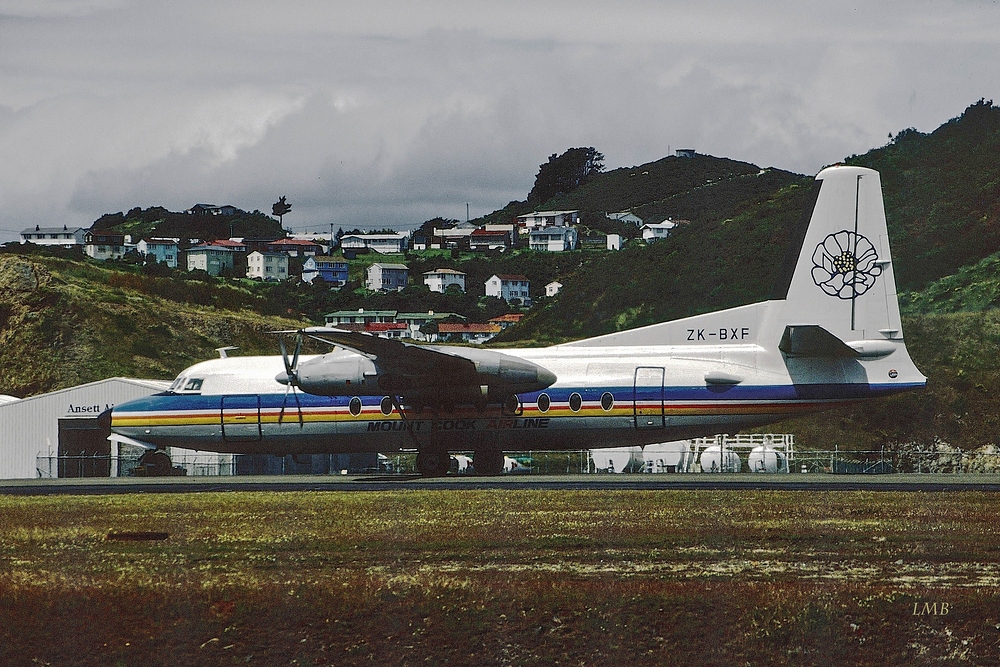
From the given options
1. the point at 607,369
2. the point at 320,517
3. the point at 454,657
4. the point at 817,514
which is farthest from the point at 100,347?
the point at 454,657

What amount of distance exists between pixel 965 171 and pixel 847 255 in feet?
197

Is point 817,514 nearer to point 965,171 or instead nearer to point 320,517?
point 320,517

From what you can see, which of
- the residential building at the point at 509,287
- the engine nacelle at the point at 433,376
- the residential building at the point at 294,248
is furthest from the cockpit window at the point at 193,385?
the residential building at the point at 294,248

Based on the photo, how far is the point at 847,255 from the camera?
107 ft

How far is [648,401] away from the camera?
104 ft

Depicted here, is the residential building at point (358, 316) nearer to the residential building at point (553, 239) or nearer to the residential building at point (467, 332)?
the residential building at point (467, 332)

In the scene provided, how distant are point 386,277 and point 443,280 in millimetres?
10845

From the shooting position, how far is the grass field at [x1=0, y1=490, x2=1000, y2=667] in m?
12.5

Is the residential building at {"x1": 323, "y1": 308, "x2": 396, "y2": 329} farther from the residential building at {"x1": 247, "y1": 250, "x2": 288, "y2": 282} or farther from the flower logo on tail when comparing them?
the flower logo on tail

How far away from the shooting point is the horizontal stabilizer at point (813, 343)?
30812 mm

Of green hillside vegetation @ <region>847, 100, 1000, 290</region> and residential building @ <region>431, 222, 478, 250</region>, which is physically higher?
residential building @ <region>431, 222, 478, 250</region>

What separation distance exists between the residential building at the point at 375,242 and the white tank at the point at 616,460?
80.2 m

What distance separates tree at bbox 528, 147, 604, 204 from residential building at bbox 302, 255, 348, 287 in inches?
3156

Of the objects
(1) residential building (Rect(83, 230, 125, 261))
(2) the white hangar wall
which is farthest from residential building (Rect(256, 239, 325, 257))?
(2) the white hangar wall
